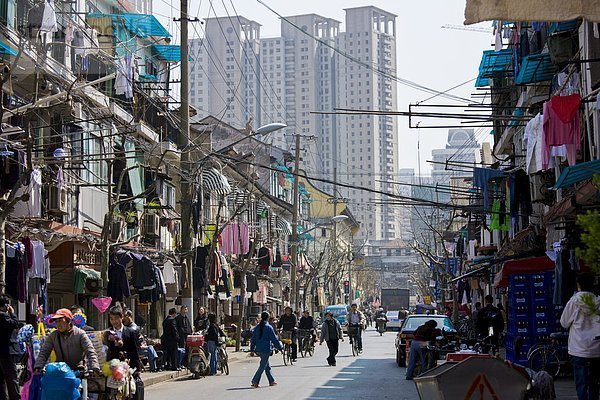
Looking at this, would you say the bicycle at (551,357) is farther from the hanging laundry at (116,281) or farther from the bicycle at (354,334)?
the bicycle at (354,334)

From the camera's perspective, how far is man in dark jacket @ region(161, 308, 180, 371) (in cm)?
3103

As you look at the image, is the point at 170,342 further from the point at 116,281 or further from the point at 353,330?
the point at 353,330

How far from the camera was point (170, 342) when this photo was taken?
31.1 m

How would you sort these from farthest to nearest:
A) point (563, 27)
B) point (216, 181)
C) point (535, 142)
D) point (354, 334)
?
1. point (216, 181)
2. point (354, 334)
3. point (563, 27)
4. point (535, 142)

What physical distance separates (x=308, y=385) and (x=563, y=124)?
8118 mm

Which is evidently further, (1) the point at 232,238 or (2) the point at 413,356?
(1) the point at 232,238

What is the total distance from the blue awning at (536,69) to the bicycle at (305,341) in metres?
15.9

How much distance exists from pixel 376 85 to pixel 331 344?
531ft

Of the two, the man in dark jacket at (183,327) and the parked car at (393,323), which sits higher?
the man in dark jacket at (183,327)

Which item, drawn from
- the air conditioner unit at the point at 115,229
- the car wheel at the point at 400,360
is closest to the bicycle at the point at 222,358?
the air conditioner unit at the point at 115,229

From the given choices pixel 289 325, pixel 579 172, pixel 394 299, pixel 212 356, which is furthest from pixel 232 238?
pixel 394 299

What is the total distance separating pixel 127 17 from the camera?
135ft

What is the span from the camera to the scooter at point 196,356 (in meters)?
Result: 29.4

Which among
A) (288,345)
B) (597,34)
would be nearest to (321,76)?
(288,345)
